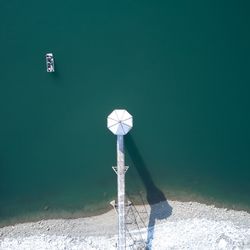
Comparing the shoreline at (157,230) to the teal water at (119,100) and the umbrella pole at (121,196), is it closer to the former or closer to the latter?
the teal water at (119,100)

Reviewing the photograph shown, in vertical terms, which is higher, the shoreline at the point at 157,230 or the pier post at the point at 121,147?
the pier post at the point at 121,147

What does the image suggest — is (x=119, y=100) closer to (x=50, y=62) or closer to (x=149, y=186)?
(x=50, y=62)

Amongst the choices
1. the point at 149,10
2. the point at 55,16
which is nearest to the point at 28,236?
the point at 55,16

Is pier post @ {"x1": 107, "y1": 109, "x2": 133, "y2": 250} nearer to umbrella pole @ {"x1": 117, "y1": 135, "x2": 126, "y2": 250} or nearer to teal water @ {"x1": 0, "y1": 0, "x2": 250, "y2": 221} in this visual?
umbrella pole @ {"x1": 117, "y1": 135, "x2": 126, "y2": 250}

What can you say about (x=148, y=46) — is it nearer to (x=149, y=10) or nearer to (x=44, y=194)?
(x=149, y=10)

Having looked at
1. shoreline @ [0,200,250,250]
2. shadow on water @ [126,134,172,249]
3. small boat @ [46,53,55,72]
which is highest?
small boat @ [46,53,55,72]

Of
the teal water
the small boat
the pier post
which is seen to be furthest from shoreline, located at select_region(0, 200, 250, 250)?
the small boat

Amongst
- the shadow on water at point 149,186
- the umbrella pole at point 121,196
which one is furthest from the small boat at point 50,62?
the umbrella pole at point 121,196

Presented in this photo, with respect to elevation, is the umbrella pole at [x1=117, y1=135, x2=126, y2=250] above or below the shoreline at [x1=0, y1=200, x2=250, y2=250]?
above
